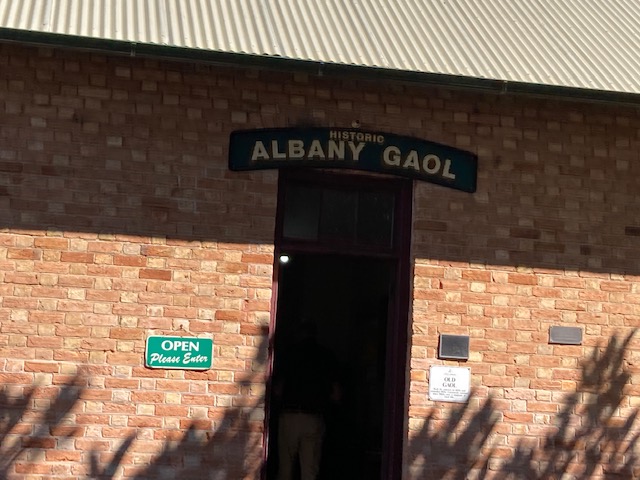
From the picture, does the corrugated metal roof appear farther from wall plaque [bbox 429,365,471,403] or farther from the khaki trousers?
the khaki trousers

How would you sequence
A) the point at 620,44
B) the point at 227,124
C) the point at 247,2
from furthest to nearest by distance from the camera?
the point at 620,44 → the point at 247,2 → the point at 227,124

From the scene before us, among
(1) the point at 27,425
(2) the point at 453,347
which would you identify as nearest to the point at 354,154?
(2) the point at 453,347

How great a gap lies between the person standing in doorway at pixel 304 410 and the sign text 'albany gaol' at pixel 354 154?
2.01 m

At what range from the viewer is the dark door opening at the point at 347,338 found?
30.9 ft

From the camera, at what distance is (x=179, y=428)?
24.1 ft

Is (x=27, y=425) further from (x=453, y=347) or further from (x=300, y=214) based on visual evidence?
(x=453, y=347)

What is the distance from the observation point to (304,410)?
888 centimetres

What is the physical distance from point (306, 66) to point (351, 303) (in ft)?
14.6

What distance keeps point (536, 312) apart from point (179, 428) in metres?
2.98

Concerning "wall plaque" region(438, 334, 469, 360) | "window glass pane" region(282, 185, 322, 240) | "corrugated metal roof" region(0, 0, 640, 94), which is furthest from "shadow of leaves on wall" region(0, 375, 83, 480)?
"wall plaque" region(438, 334, 469, 360)

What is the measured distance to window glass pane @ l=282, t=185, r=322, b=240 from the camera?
26.0 feet

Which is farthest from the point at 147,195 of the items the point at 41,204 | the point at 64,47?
the point at 64,47

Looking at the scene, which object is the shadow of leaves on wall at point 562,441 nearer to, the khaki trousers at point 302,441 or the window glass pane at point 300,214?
the khaki trousers at point 302,441

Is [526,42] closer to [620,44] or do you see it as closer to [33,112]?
[620,44]
